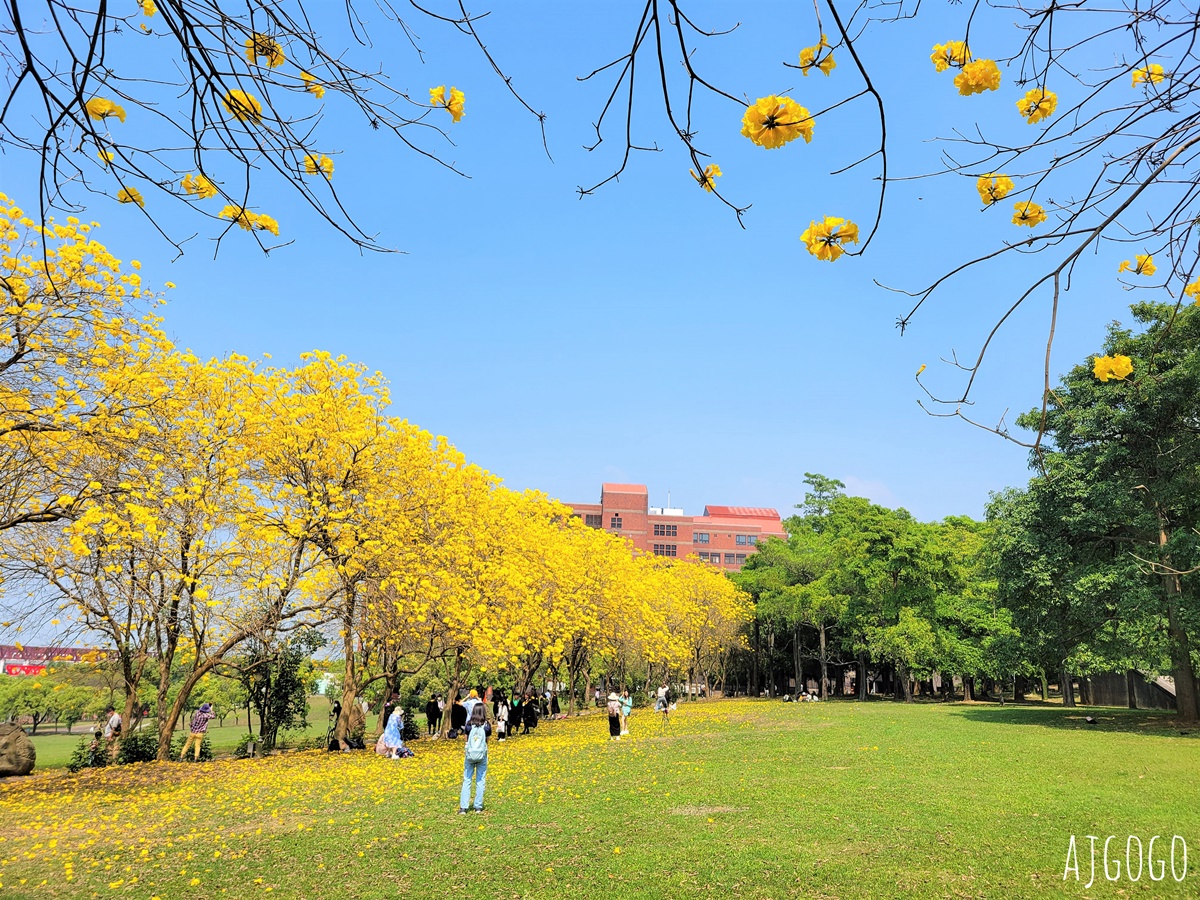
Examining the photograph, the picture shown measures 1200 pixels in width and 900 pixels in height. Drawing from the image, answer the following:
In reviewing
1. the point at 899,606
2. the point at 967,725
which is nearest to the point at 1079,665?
the point at 967,725

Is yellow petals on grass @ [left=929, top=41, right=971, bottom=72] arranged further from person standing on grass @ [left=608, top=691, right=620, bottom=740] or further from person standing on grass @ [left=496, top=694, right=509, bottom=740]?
person standing on grass @ [left=496, top=694, right=509, bottom=740]

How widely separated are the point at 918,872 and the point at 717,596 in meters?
32.1

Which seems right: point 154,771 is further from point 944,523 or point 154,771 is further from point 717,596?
point 944,523

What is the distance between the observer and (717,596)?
36781 millimetres

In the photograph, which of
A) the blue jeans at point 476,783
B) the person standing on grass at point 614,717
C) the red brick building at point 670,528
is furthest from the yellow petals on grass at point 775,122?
the red brick building at point 670,528

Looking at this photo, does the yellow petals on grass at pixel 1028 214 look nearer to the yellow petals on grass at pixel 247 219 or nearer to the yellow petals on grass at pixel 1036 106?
the yellow petals on grass at pixel 1036 106

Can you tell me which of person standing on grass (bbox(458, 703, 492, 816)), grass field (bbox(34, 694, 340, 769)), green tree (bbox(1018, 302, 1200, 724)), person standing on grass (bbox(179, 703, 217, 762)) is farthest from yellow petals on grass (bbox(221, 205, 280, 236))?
green tree (bbox(1018, 302, 1200, 724))

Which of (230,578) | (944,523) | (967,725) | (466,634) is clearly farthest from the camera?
(944,523)

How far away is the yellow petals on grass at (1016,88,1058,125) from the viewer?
249cm

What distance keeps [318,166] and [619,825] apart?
681cm

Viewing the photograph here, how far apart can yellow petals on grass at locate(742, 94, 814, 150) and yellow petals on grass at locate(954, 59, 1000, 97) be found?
2.64 feet

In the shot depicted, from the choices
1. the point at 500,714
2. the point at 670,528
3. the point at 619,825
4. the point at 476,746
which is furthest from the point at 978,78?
the point at 670,528

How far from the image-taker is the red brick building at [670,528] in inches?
3209

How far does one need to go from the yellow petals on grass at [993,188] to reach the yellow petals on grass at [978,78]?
29 centimetres
